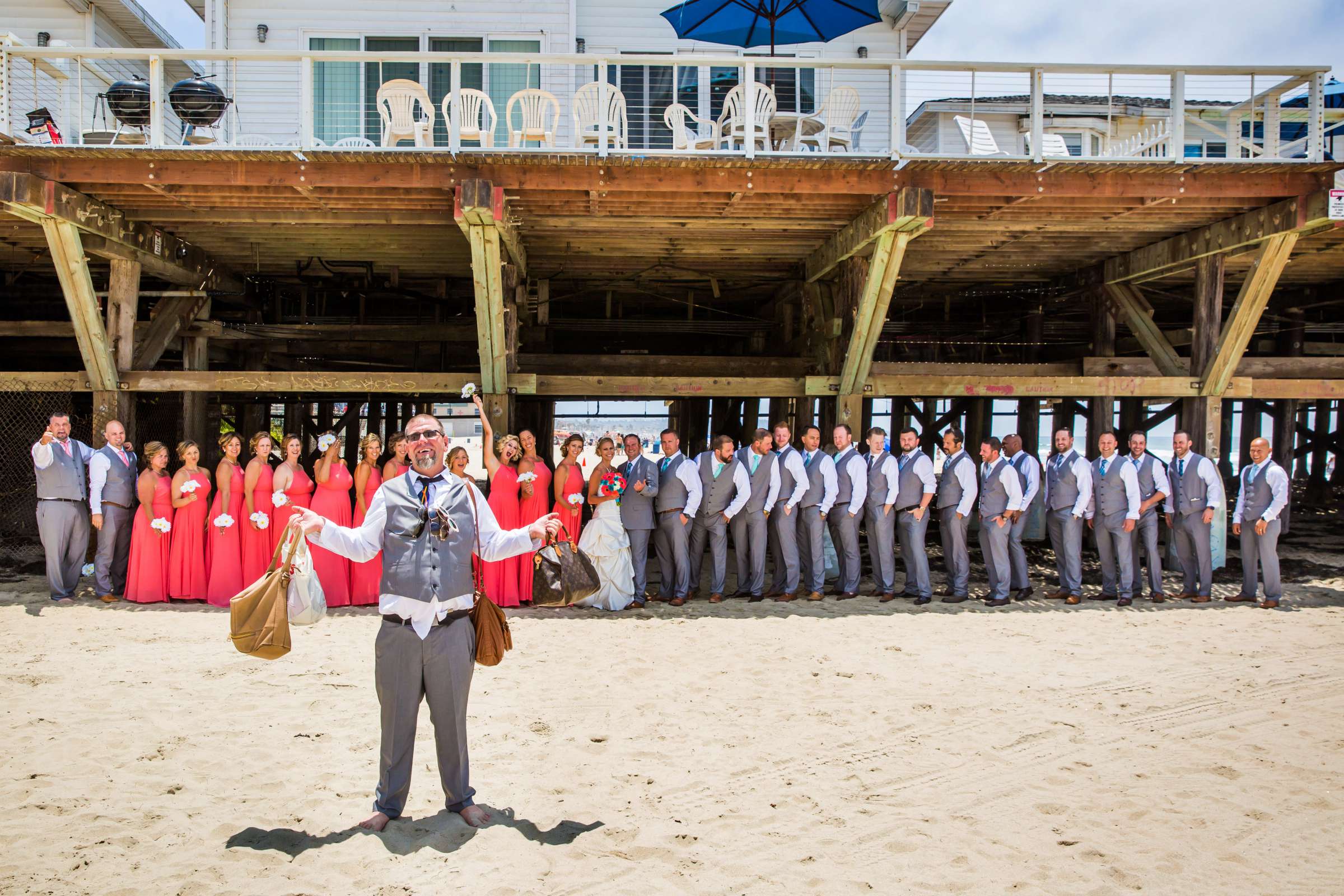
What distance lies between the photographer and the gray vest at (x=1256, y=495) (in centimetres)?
858

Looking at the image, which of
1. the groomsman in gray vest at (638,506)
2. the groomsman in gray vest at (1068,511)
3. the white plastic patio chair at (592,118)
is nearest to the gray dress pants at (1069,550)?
the groomsman in gray vest at (1068,511)

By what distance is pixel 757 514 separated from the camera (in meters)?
8.88

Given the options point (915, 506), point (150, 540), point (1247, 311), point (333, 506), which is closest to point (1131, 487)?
point (915, 506)

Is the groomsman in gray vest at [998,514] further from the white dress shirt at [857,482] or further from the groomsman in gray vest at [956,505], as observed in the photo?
the white dress shirt at [857,482]

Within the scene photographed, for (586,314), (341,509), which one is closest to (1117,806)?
(341,509)

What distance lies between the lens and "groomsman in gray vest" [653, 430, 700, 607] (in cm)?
870

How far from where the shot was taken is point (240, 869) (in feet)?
11.4

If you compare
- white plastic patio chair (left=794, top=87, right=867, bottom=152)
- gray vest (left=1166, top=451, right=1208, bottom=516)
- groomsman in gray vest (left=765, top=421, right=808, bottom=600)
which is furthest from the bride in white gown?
gray vest (left=1166, top=451, right=1208, bottom=516)

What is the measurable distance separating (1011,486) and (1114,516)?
1.17m

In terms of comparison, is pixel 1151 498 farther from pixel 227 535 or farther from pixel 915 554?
pixel 227 535

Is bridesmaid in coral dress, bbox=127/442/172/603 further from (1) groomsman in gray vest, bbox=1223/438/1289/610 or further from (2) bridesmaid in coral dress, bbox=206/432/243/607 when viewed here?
(1) groomsman in gray vest, bbox=1223/438/1289/610

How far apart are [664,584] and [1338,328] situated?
12252 mm

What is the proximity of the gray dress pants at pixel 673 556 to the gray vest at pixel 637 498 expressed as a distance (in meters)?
0.21

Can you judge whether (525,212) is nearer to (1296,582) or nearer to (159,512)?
(159,512)
